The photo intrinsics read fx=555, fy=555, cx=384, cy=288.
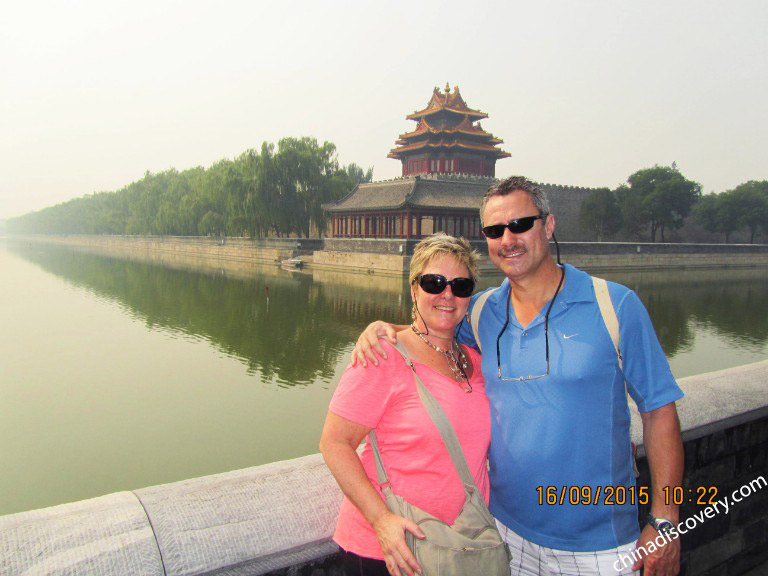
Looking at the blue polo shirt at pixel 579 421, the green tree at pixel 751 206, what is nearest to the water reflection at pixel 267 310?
the blue polo shirt at pixel 579 421

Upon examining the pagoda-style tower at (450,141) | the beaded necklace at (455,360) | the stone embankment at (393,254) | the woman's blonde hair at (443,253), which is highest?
the pagoda-style tower at (450,141)

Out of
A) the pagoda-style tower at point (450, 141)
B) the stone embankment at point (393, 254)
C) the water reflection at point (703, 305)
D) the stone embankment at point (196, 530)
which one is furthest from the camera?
the pagoda-style tower at point (450, 141)

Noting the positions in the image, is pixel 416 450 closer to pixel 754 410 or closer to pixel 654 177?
pixel 754 410

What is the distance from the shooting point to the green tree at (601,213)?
127 feet

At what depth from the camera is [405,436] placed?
1.38 metres

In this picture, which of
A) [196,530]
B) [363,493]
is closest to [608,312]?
[363,493]

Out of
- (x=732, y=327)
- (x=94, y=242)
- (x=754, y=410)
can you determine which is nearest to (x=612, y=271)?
(x=732, y=327)

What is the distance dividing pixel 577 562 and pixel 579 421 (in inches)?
15.2

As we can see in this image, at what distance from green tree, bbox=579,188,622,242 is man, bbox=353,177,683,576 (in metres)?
40.2

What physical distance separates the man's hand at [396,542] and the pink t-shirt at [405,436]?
0.19ft

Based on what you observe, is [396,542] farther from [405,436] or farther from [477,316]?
[477,316]

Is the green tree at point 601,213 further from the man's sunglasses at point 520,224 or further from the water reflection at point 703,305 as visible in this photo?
the man's sunglasses at point 520,224

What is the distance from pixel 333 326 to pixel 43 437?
26.1ft

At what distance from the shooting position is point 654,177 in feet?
131
